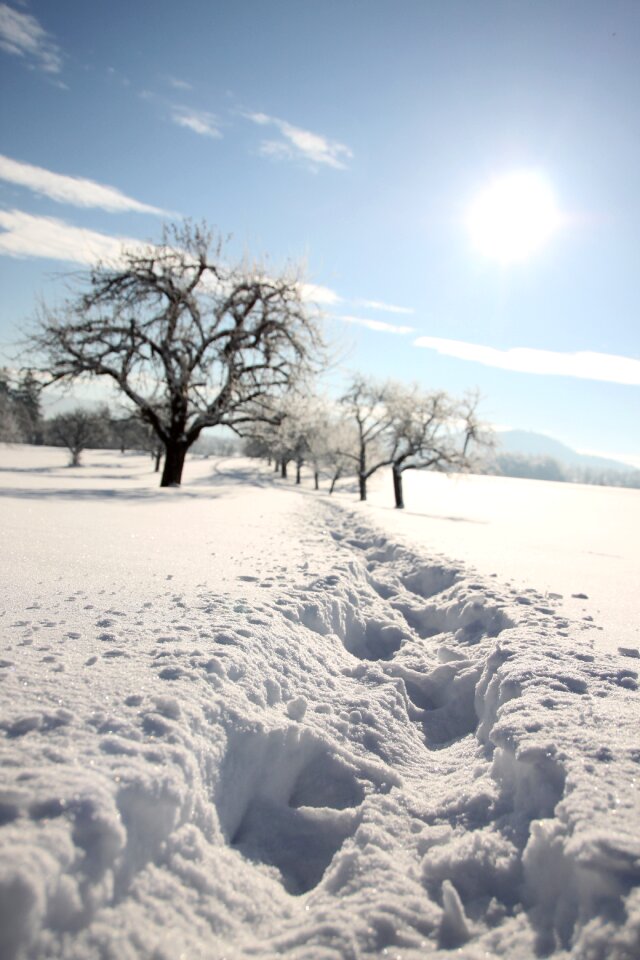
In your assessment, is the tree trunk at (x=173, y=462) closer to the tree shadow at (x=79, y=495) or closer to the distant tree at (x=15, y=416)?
the tree shadow at (x=79, y=495)

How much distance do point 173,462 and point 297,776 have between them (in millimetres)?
13647

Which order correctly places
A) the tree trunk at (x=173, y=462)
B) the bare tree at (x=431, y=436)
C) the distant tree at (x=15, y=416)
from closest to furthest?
1. the tree trunk at (x=173, y=462)
2. the bare tree at (x=431, y=436)
3. the distant tree at (x=15, y=416)

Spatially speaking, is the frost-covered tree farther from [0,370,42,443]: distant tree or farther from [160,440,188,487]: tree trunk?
[0,370,42,443]: distant tree

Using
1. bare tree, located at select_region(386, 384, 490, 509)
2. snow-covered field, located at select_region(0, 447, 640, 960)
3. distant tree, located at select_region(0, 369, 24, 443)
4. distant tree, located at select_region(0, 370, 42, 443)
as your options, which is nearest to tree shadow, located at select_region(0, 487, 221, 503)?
snow-covered field, located at select_region(0, 447, 640, 960)

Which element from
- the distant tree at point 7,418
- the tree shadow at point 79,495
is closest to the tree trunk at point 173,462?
the tree shadow at point 79,495

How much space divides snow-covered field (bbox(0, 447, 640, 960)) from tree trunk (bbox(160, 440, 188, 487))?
36.5 feet

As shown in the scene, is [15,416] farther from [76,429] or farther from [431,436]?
[431,436]

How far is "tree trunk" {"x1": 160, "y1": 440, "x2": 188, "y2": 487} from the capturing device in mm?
14578

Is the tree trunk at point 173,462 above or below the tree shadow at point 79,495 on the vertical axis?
above

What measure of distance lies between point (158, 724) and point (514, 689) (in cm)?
193

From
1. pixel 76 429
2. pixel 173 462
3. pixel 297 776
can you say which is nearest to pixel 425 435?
pixel 173 462

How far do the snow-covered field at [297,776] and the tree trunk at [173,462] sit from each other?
438 inches

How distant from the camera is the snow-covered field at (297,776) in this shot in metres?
1.26

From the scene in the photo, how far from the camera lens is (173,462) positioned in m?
14.8
